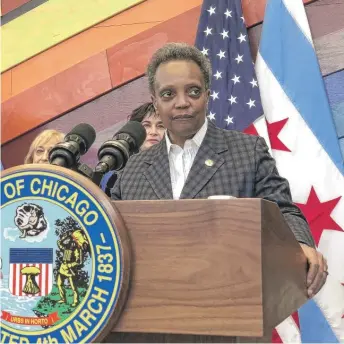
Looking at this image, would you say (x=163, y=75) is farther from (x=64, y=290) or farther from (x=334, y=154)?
(x=334, y=154)

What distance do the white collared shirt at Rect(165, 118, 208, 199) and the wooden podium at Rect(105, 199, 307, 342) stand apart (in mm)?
441

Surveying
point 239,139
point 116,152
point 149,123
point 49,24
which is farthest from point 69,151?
point 49,24

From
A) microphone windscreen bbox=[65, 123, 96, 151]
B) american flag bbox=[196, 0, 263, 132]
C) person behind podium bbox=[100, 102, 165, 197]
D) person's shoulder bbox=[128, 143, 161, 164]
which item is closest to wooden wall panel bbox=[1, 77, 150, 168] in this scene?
person behind podium bbox=[100, 102, 165, 197]

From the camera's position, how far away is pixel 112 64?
284 cm

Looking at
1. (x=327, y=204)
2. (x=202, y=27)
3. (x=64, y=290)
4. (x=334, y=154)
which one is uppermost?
(x=202, y=27)

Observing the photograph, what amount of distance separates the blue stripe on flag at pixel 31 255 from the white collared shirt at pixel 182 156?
1.51 ft

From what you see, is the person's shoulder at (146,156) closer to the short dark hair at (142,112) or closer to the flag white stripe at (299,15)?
the short dark hair at (142,112)

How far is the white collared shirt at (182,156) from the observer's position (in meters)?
1.28

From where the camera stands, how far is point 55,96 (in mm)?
2936

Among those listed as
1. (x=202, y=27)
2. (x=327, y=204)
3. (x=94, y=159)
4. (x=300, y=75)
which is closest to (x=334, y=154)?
(x=327, y=204)

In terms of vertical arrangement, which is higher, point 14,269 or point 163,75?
point 163,75

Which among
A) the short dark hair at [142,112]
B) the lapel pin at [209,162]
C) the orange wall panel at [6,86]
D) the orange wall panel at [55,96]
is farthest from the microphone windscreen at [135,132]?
the orange wall panel at [6,86]

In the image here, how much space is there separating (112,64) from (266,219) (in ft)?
7.02

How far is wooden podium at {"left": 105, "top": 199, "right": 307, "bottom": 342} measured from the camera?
0.78 m
